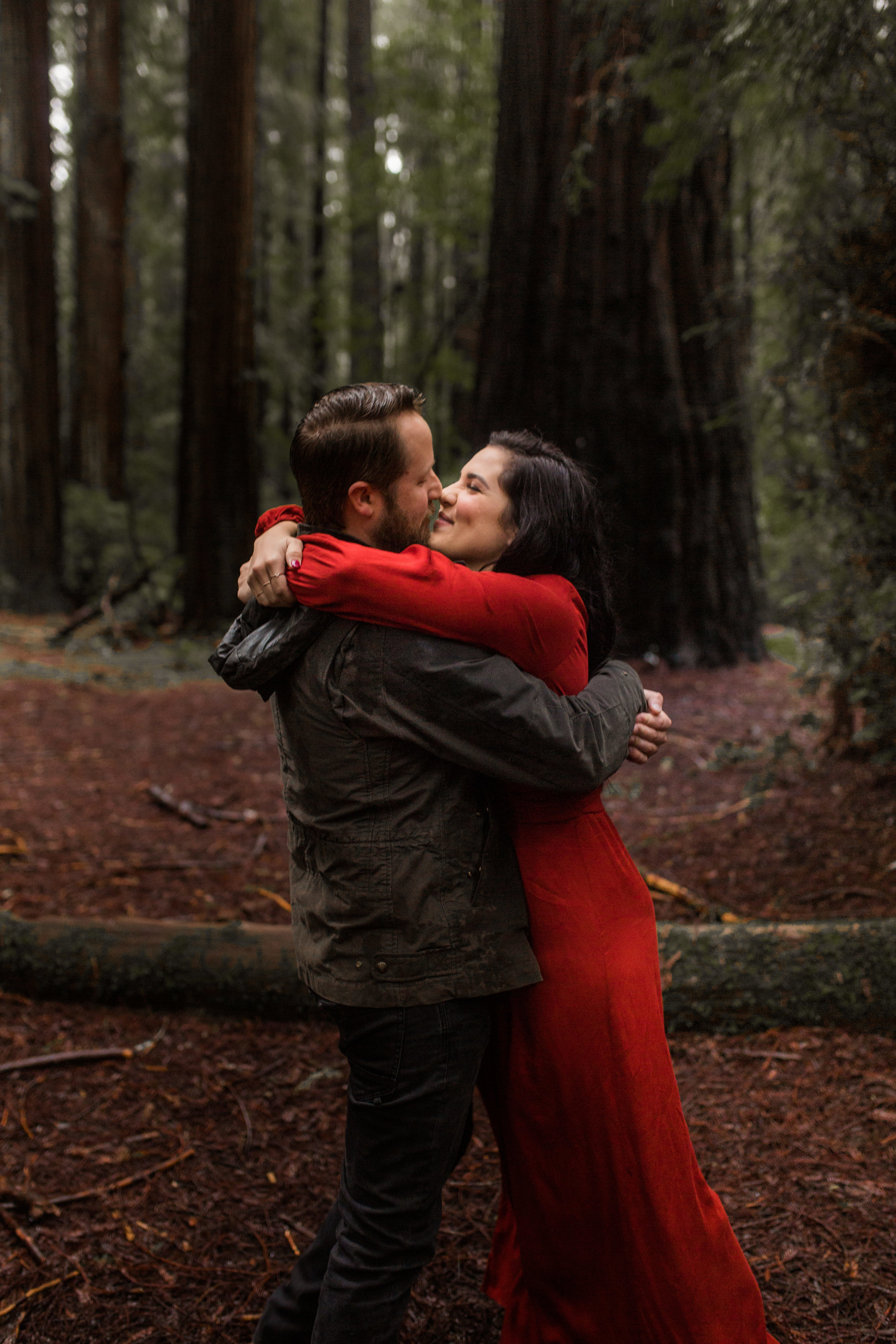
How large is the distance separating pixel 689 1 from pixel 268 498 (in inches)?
616

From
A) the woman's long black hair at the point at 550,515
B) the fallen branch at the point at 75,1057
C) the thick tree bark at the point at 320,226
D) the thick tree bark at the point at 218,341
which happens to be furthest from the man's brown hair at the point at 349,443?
the thick tree bark at the point at 320,226

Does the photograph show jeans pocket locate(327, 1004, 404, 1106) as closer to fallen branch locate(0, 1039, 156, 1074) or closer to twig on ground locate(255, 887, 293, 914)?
fallen branch locate(0, 1039, 156, 1074)

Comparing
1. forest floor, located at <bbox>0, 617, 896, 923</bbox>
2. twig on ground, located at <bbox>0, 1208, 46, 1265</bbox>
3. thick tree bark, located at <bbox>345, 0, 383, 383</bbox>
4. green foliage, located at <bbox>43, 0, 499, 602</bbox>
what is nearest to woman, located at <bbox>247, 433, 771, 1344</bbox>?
Answer: twig on ground, located at <bbox>0, 1208, 46, 1265</bbox>

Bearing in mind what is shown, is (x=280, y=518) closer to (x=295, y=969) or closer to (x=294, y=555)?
(x=294, y=555)

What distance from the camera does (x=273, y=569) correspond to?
5.20 ft

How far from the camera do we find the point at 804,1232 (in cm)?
215

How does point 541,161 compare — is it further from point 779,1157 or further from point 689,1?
point 779,1157

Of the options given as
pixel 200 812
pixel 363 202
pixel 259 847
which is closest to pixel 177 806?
pixel 200 812

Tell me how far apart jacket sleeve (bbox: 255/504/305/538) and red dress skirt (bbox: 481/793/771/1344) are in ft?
2.42

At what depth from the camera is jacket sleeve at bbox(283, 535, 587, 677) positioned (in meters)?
1.51

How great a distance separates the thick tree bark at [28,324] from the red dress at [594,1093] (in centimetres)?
1142

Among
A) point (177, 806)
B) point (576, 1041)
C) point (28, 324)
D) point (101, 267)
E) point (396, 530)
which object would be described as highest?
point (101, 267)

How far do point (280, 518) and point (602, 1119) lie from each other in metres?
1.33

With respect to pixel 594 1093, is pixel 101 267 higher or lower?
higher
